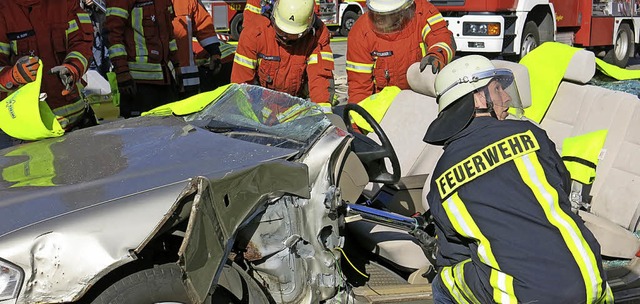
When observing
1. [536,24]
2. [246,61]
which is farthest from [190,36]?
[536,24]

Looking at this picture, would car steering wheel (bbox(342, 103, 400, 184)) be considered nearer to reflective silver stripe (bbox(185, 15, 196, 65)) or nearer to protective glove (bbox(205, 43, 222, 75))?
protective glove (bbox(205, 43, 222, 75))

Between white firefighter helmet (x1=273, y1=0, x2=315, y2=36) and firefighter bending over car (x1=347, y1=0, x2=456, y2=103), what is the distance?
594 millimetres

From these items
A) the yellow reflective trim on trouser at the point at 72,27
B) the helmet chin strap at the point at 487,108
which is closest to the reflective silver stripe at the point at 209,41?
the yellow reflective trim on trouser at the point at 72,27

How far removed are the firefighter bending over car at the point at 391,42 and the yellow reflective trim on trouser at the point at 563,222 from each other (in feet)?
9.84

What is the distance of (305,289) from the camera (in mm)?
2812

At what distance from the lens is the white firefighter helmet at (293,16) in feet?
15.6

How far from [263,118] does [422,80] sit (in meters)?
1.54

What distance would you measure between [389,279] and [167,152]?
131cm

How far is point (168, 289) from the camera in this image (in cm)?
254

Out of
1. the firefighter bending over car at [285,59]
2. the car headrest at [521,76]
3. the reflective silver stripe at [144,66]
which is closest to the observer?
the car headrest at [521,76]

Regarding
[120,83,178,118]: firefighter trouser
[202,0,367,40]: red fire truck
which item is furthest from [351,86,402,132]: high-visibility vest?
[202,0,367,40]: red fire truck

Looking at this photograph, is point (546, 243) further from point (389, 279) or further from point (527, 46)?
point (527, 46)

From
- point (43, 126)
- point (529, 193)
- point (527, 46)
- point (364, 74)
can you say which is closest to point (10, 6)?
point (43, 126)

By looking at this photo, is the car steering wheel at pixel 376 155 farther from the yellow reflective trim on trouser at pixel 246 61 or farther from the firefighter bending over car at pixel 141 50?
the firefighter bending over car at pixel 141 50
